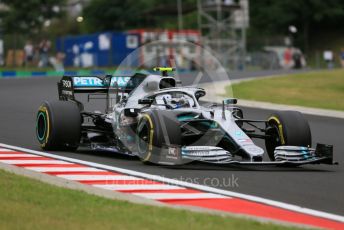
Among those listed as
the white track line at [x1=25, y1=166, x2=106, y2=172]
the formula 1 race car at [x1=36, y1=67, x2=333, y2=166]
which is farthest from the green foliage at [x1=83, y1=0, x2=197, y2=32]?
the white track line at [x1=25, y1=166, x2=106, y2=172]

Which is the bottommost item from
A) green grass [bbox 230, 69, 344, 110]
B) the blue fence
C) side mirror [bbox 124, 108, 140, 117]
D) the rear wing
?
green grass [bbox 230, 69, 344, 110]

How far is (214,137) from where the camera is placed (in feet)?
40.0

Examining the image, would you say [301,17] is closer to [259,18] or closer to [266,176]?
[259,18]

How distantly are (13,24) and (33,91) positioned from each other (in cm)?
3128

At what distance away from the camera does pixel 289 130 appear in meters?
12.6

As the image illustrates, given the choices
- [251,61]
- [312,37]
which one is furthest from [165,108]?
[312,37]

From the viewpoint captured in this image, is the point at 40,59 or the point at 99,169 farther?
the point at 40,59

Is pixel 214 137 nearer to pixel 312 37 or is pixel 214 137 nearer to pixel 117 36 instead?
pixel 117 36

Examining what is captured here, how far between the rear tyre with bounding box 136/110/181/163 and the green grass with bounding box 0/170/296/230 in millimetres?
2465

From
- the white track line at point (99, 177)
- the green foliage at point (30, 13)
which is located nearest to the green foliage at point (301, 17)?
the green foliage at point (30, 13)

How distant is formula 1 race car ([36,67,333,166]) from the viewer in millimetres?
11766

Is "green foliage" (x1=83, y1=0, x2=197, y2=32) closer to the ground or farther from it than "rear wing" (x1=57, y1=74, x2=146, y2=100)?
farther from it

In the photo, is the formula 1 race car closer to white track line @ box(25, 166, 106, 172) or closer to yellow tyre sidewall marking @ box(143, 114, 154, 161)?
yellow tyre sidewall marking @ box(143, 114, 154, 161)

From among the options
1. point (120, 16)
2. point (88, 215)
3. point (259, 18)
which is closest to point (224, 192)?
point (88, 215)
